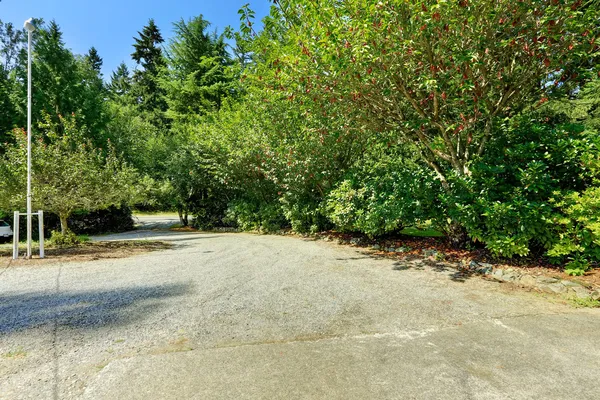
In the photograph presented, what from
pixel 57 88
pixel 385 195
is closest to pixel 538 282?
pixel 385 195

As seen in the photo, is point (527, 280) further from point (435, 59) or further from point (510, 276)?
point (435, 59)

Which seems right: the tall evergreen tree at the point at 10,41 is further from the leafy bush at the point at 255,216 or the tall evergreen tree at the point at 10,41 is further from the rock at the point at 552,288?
the rock at the point at 552,288

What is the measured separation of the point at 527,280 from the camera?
449 centimetres

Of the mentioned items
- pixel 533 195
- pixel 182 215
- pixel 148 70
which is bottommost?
pixel 182 215

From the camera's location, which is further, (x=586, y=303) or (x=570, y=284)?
(x=570, y=284)

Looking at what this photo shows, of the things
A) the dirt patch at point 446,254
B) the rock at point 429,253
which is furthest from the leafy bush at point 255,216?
the rock at point 429,253

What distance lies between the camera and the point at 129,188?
30.4 feet

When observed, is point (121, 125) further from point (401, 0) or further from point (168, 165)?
point (401, 0)

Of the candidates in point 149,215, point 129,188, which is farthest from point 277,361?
point 149,215

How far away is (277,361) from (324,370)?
15.2 inches

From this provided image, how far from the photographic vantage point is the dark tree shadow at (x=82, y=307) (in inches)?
125

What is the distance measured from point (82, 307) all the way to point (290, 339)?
2.65 meters

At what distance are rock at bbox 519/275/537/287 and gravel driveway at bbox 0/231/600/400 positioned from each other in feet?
1.29

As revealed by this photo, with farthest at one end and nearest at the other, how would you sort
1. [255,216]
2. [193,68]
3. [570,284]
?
[193,68] < [255,216] < [570,284]
